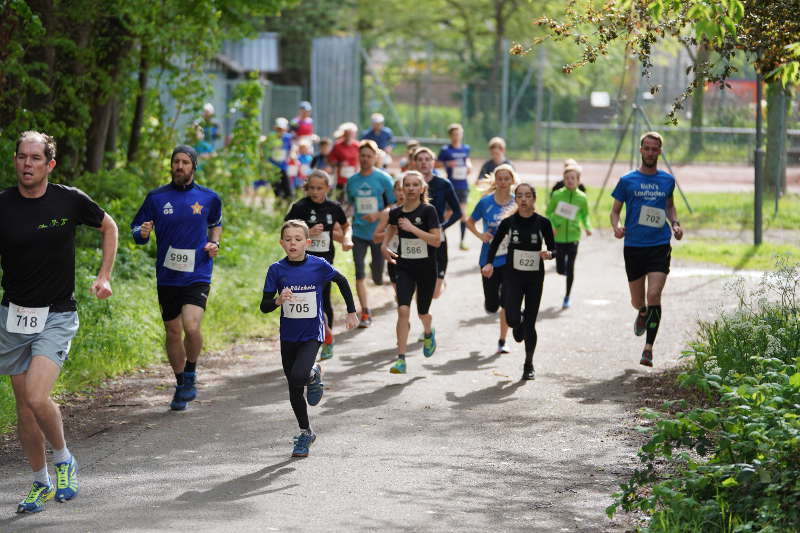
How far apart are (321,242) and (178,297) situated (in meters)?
2.29

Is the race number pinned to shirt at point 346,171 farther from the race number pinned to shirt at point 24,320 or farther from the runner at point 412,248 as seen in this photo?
the race number pinned to shirt at point 24,320

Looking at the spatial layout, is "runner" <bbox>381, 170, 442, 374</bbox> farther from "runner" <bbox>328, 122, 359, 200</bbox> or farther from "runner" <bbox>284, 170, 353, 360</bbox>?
"runner" <bbox>328, 122, 359, 200</bbox>

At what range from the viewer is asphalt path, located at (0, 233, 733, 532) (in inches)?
263

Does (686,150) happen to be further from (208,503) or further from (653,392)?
(208,503)

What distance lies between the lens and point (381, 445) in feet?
27.5

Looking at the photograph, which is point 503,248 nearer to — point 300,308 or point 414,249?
point 414,249

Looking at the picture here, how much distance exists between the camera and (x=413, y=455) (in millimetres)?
8102

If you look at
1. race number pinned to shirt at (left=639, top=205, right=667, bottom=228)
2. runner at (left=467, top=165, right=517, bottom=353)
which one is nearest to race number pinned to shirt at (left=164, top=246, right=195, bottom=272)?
runner at (left=467, top=165, right=517, bottom=353)

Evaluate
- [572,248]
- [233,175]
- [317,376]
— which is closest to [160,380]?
[317,376]

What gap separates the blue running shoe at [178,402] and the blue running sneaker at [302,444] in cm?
182

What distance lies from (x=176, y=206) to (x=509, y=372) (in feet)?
11.3

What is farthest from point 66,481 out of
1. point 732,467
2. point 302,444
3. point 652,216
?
point 652,216

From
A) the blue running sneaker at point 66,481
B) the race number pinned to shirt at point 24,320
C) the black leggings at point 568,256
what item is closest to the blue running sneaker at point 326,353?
the black leggings at point 568,256

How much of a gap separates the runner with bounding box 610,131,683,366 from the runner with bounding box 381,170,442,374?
5.53ft
